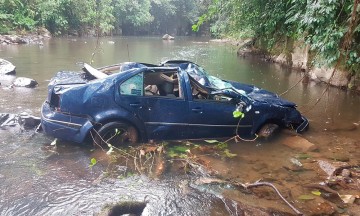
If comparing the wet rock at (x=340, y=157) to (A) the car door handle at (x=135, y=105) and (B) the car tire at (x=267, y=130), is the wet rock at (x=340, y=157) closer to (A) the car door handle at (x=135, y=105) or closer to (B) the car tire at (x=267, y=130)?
(B) the car tire at (x=267, y=130)

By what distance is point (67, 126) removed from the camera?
5605 mm

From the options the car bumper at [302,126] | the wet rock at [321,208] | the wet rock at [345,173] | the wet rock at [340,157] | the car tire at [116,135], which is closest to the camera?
the wet rock at [321,208]

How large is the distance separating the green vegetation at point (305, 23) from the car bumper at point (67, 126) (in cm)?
314

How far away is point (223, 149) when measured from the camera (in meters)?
6.23

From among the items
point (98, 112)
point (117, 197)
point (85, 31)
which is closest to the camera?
point (117, 197)

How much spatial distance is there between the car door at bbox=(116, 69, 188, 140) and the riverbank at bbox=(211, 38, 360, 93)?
10.3ft

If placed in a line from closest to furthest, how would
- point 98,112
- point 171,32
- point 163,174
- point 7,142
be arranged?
point 163,174 < point 98,112 < point 7,142 < point 171,32

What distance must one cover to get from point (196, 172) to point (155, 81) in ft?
6.56

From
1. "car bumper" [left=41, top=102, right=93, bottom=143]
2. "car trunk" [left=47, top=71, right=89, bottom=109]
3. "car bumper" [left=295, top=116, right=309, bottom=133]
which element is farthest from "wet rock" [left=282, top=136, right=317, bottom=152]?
"car trunk" [left=47, top=71, right=89, bottom=109]

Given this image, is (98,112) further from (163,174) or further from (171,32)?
(171,32)

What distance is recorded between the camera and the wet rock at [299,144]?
21.1 ft

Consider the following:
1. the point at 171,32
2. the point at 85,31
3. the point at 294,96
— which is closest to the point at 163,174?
the point at 294,96

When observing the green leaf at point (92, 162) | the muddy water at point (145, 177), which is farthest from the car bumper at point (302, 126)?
the green leaf at point (92, 162)

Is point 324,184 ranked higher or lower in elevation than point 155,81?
lower
